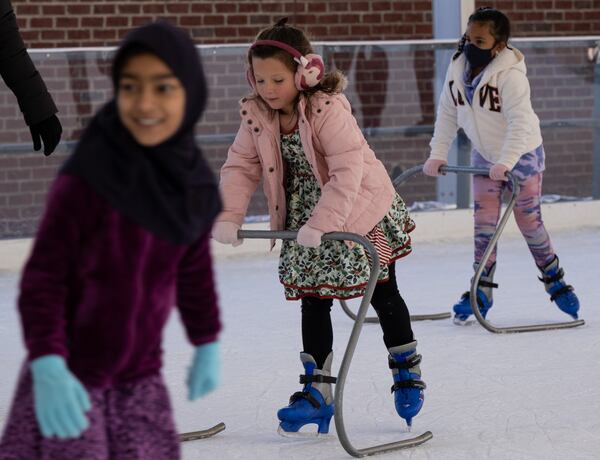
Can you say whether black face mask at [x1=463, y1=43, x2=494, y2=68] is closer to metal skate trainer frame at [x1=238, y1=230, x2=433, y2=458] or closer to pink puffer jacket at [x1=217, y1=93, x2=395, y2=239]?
pink puffer jacket at [x1=217, y1=93, x2=395, y2=239]

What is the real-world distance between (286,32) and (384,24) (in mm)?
5899

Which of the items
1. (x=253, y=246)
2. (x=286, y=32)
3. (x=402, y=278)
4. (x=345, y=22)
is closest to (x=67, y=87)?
(x=253, y=246)

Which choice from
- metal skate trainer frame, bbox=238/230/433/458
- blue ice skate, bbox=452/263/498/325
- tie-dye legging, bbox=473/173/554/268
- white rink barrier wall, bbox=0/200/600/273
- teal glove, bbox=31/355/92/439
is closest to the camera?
teal glove, bbox=31/355/92/439

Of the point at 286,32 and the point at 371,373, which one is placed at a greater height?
the point at 286,32

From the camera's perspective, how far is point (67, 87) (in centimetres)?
672

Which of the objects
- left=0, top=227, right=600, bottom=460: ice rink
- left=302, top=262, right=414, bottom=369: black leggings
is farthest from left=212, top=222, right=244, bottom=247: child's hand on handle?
left=0, top=227, right=600, bottom=460: ice rink

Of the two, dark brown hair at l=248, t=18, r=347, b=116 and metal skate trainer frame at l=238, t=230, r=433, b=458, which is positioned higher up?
dark brown hair at l=248, t=18, r=347, b=116

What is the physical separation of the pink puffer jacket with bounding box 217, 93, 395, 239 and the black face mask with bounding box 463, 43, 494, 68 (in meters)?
1.42

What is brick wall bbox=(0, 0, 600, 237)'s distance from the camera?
6.70 meters

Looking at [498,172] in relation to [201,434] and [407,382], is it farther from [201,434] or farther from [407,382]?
[201,434]

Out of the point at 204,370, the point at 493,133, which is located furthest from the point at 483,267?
the point at 204,370

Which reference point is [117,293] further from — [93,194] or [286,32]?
[286,32]

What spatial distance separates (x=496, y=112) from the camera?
4742mm

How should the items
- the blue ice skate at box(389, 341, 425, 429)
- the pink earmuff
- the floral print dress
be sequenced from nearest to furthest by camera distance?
the pink earmuff, the floral print dress, the blue ice skate at box(389, 341, 425, 429)
